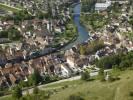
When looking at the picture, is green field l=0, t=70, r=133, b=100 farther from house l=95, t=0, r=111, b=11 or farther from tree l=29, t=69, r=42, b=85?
house l=95, t=0, r=111, b=11

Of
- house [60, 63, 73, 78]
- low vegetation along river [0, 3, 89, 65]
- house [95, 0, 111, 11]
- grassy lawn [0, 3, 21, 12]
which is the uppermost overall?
grassy lawn [0, 3, 21, 12]

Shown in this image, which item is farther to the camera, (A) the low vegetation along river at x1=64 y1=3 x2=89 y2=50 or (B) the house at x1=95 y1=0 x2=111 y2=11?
(B) the house at x1=95 y1=0 x2=111 y2=11

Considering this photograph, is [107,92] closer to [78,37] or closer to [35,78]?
[35,78]

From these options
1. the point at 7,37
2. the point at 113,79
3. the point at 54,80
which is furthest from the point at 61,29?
the point at 113,79

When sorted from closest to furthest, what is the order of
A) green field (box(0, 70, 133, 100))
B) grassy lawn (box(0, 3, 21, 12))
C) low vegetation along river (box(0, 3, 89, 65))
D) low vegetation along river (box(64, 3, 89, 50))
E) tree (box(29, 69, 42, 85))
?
green field (box(0, 70, 133, 100)) < tree (box(29, 69, 42, 85)) < low vegetation along river (box(0, 3, 89, 65)) < low vegetation along river (box(64, 3, 89, 50)) < grassy lawn (box(0, 3, 21, 12))

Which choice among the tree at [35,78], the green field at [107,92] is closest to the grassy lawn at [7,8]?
the tree at [35,78]

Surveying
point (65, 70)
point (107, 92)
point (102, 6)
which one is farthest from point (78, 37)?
point (107, 92)

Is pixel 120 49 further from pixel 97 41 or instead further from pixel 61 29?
pixel 61 29

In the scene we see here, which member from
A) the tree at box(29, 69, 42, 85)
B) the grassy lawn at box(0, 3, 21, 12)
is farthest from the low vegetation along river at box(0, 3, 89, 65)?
the grassy lawn at box(0, 3, 21, 12)

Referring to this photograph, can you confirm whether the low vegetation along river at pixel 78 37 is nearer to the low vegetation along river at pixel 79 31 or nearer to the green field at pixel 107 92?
the low vegetation along river at pixel 79 31

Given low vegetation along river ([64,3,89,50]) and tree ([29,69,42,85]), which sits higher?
low vegetation along river ([64,3,89,50])

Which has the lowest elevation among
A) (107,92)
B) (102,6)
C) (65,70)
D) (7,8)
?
(65,70)
